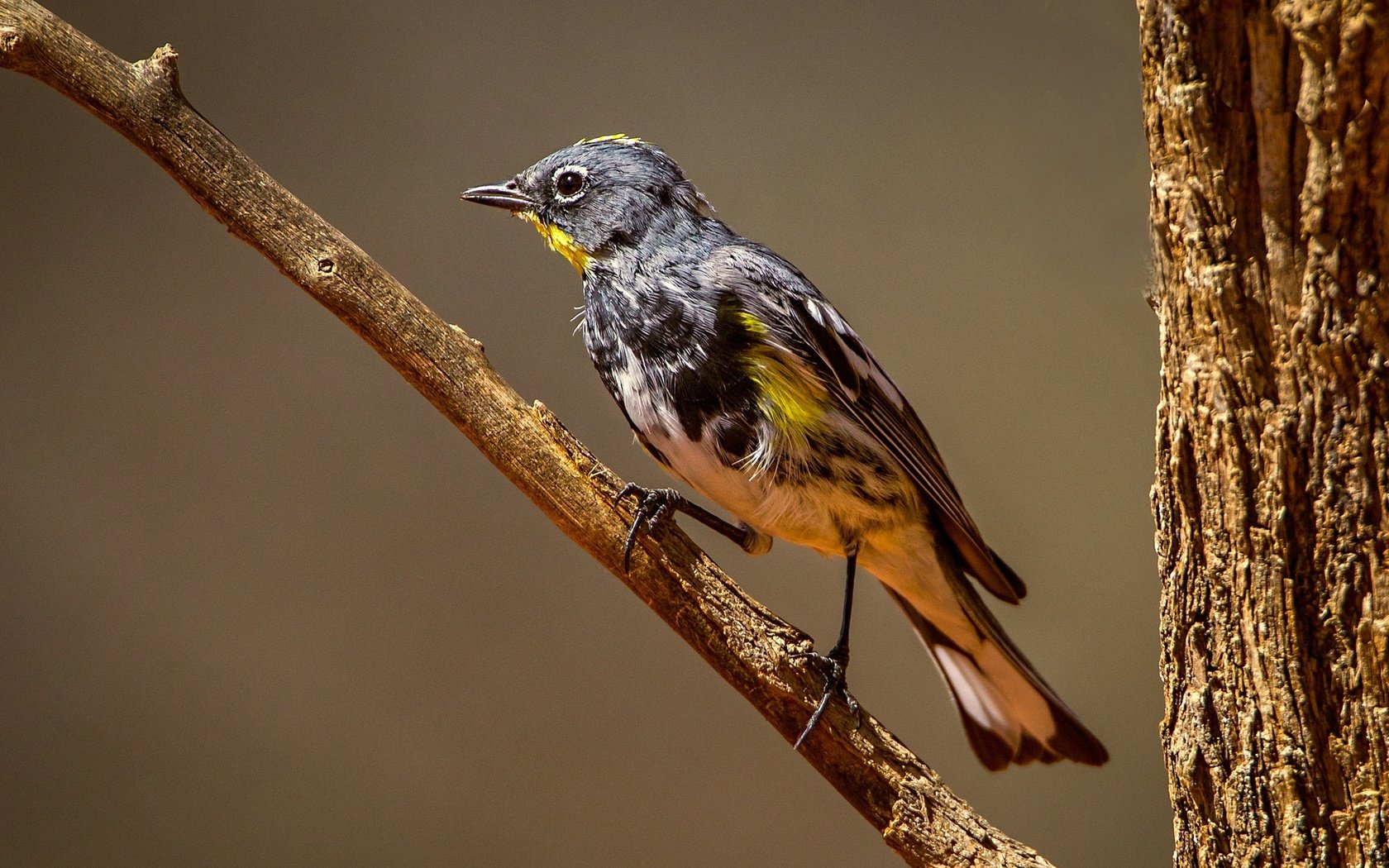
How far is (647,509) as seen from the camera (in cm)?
163

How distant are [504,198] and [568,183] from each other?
5.6 inches

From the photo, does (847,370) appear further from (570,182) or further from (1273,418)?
(1273,418)

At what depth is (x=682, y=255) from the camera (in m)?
1.84

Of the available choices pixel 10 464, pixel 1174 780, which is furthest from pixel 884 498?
pixel 10 464

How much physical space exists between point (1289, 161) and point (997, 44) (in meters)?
2.02

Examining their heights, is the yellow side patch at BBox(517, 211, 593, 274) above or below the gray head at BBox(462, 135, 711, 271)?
below

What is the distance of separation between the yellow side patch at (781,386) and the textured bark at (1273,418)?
654mm

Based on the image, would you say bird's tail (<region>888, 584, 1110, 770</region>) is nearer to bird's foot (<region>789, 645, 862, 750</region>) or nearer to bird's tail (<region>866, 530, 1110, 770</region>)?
bird's tail (<region>866, 530, 1110, 770</region>)

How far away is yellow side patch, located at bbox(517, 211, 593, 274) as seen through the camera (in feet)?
6.27

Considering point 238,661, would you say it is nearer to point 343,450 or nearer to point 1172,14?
point 343,450

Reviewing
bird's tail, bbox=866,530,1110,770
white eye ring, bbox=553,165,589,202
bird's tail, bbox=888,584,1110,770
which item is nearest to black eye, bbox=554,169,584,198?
white eye ring, bbox=553,165,589,202

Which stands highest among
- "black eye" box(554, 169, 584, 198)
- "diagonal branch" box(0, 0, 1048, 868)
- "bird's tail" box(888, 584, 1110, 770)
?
"black eye" box(554, 169, 584, 198)

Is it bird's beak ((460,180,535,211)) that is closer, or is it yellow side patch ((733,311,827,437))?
yellow side patch ((733,311,827,437))

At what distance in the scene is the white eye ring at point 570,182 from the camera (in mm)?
1922
